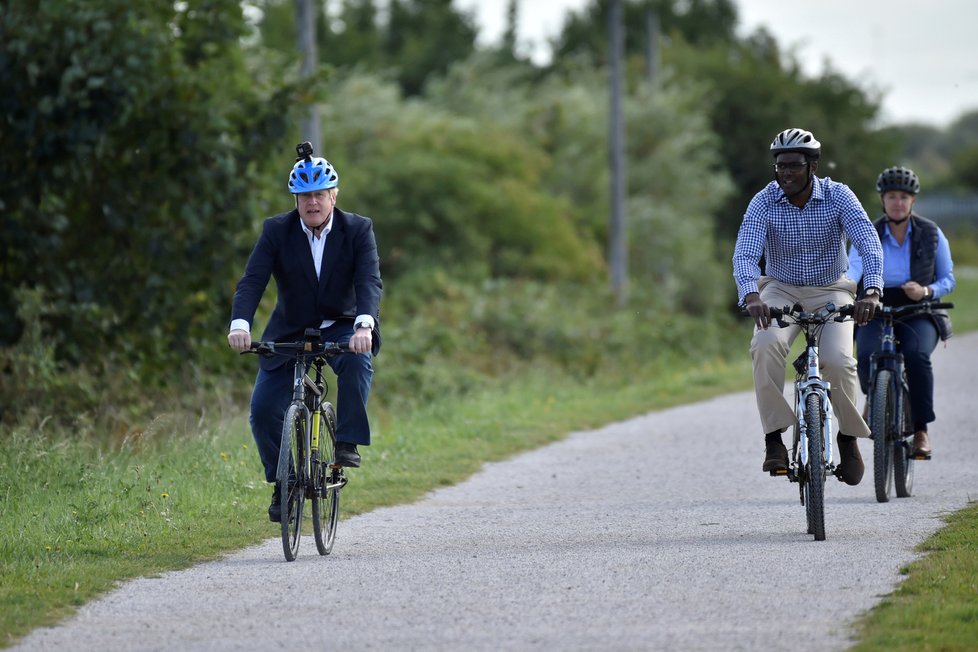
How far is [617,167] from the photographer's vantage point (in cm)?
2995

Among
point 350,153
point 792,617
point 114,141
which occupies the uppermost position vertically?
point 350,153

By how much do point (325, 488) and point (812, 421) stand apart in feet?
8.23

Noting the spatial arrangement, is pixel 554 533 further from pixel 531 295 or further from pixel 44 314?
pixel 531 295

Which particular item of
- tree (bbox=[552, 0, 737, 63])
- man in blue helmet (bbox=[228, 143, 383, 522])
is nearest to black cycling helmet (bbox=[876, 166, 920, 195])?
man in blue helmet (bbox=[228, 143, 383, 522])

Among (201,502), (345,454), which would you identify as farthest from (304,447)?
(201,502)

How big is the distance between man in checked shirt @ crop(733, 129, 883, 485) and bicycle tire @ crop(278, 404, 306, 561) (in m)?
2.38

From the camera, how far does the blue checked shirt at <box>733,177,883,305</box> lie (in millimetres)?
8664

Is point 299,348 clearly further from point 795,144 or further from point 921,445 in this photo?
point 921,445

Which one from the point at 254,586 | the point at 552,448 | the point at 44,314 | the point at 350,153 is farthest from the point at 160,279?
the point at 350,153

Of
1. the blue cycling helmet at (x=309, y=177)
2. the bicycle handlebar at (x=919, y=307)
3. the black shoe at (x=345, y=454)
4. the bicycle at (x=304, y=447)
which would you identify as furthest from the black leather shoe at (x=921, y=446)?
the blue cycling helmet at (x=309, y=177)

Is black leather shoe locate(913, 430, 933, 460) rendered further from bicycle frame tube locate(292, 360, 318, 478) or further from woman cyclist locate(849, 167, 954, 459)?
bicycle frame tube locate(292, 360, 318, 478)

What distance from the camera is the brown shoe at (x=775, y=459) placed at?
28.2 feet

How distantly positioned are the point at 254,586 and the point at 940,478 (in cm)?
565

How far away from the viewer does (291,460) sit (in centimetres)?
797
